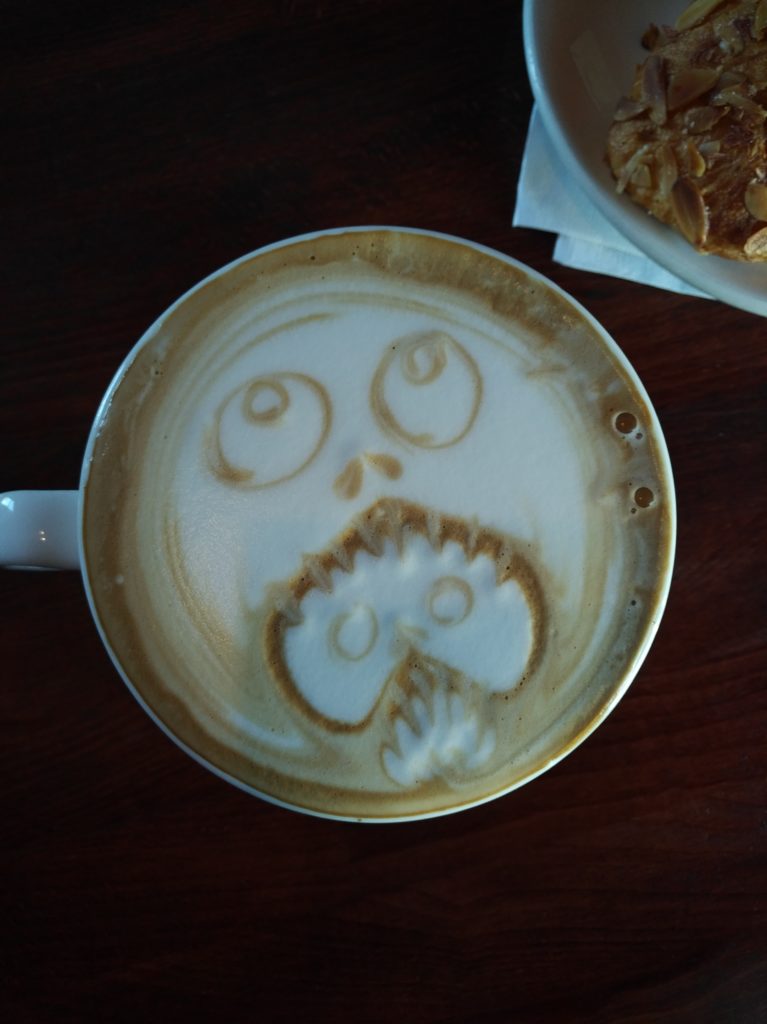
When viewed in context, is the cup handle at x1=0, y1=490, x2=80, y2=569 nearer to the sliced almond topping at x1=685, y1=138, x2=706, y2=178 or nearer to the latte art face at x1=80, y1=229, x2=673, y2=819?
the latte art face at x1=80, y1=229, x2=673, y2=819

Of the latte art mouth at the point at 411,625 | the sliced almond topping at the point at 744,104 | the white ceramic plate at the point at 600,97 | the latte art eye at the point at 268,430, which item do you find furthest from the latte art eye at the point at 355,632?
the sliced almond topping at the point at 744,104

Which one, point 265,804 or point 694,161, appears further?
point 265,804

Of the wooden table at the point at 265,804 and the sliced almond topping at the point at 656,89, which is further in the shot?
the wooden table at the point at 265,804

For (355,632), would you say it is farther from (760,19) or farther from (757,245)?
(760,19)

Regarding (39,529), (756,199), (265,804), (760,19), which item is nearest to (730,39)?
(760,19)

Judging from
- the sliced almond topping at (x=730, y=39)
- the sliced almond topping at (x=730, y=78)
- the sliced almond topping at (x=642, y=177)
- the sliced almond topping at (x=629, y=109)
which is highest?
the sliced almond topping at (x=730, y=39)

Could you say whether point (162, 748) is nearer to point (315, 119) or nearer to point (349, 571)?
point (349, 571)

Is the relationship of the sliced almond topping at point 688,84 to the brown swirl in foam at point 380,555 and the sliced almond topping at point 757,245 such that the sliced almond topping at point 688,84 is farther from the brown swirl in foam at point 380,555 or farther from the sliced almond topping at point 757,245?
the brown swirl in foam at point 380,555
